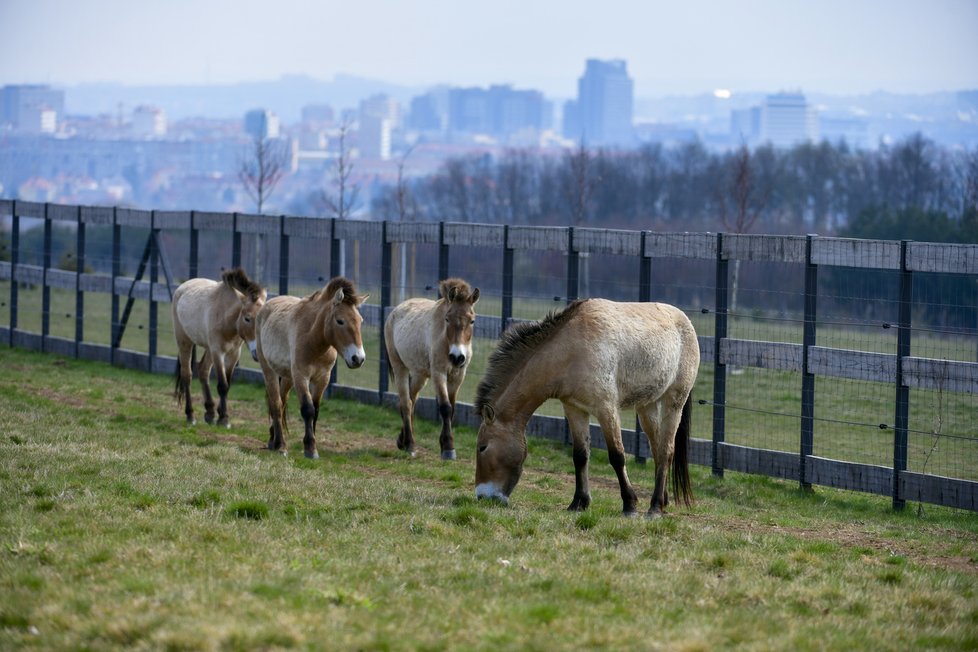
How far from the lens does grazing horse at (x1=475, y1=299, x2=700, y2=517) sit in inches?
384

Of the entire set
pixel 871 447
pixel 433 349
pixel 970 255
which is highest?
pixel 970 255

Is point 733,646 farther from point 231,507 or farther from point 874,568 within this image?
point 231,507

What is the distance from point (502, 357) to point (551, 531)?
5.97 feet

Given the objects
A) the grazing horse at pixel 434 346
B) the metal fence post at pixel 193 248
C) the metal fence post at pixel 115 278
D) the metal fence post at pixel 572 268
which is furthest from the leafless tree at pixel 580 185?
the grazing horse at pixel 434 346

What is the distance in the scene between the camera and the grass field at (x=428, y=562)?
6371 mm

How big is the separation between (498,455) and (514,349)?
34.7 inches

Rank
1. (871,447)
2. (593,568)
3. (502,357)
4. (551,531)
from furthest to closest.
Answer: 1. (871,447)
2. (502,357)
3. (551,531)
4. (593,568)

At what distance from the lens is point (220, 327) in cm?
1508

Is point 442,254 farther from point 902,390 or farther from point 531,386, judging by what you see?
point 902,390

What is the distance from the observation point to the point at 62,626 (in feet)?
20.7

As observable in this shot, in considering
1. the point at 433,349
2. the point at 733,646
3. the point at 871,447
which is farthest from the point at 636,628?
the point at 871,447

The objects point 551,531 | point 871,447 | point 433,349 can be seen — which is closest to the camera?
point 551,531

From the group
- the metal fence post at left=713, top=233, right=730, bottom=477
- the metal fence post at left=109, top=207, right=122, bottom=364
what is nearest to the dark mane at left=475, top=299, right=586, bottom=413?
the metal fence post at left=713, top=233, right=730, bottom=477

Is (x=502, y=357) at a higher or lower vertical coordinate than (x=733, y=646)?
higher
